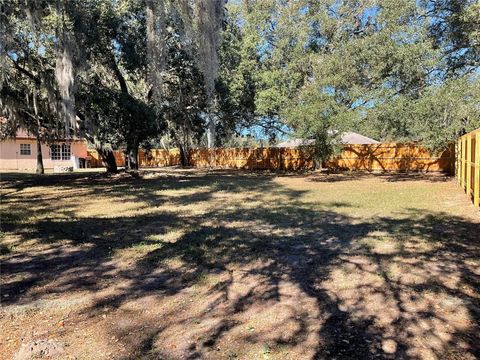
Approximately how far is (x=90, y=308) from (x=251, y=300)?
4.77ft

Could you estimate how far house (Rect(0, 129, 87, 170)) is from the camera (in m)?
26.4

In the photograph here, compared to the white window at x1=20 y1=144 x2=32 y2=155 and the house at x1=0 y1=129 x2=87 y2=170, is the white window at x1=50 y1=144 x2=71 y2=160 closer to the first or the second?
the house at x1=0 y1=129 x2=87 y2=170

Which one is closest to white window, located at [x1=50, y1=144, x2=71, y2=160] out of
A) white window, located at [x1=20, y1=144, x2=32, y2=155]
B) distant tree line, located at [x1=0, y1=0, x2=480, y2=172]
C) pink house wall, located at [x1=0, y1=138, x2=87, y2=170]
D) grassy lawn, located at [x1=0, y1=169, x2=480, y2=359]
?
pink house wall, located at [x1=0, y1=138, x2=87, y2=170]

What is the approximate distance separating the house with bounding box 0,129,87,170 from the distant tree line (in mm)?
9921

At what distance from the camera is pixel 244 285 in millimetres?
3957

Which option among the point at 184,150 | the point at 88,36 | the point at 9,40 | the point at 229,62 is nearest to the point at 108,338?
the point at 9,40

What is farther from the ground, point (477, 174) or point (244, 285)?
point (477, 174)

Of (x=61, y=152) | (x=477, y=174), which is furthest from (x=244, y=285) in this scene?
(x=61, y=152)

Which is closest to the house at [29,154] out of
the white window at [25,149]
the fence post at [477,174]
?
the white window at [25,149]

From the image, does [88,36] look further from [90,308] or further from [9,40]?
[90,308]

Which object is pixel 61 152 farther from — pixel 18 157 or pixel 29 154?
pixel 18 157

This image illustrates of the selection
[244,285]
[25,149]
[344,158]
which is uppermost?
[25,149]

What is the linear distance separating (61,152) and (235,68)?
1667 cm

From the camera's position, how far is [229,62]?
20.9m
